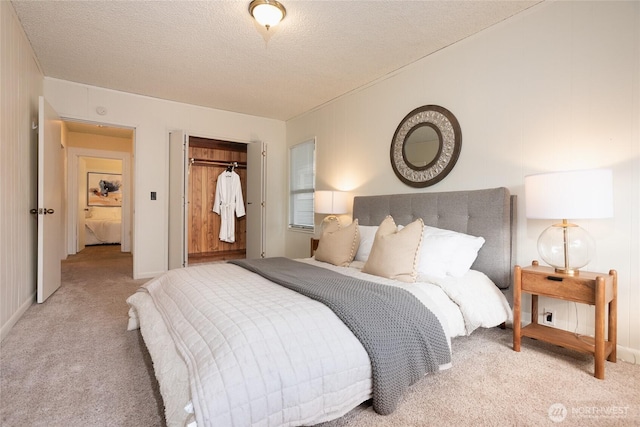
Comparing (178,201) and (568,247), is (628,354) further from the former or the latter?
(178,201)

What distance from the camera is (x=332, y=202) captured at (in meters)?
3.81

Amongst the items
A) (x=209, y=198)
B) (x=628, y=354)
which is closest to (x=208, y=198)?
(x=209, y=198)

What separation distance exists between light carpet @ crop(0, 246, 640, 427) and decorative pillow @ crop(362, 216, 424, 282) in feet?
1.97

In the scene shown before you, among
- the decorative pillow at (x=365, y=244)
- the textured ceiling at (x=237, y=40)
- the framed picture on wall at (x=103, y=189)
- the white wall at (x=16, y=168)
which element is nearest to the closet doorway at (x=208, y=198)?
the textured ceiling at (x=237, y=40)

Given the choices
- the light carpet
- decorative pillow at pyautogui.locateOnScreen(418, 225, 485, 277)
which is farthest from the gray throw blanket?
decorative pillow at pyautogui.locateOnScreen(418, 225, 485, 277)

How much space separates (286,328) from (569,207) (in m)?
1.70

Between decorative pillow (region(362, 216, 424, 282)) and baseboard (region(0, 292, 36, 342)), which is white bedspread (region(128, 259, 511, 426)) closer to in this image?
decorative pillow (region(362, 216, 424, 282))

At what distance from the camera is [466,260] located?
226 centimetres

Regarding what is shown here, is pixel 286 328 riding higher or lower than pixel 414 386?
higher

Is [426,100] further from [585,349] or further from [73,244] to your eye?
[73,244]

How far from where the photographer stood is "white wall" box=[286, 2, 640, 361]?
1917 millimetres

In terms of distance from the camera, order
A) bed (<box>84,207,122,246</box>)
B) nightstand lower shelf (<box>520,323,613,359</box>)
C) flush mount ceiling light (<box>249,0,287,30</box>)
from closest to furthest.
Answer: nightstand lower shelf (<box>520,323,613,359</box>)
flush mount ceiling light (<box>249,0,287,30</box>)
bed (<box>84,207,122,246</box>)

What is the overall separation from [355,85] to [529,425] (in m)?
3.53

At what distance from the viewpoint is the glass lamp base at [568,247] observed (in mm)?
1899
